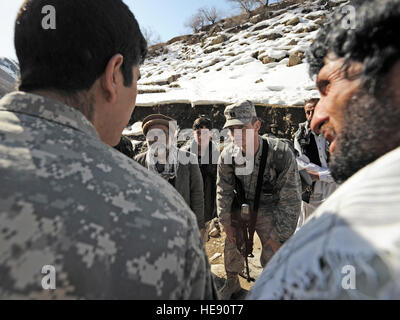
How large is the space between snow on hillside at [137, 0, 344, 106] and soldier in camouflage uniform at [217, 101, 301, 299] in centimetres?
402

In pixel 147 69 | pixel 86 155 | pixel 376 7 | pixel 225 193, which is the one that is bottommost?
pixel 225 193

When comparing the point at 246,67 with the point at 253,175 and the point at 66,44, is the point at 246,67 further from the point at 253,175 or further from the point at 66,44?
the point at 66,44

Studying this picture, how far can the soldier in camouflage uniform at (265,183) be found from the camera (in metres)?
2.56

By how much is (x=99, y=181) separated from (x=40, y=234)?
189mm

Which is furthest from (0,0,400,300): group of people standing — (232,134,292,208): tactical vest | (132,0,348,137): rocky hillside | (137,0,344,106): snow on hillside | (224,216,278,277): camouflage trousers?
(132,0,348,137): rocky hillside

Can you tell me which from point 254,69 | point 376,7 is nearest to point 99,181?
point 376,7

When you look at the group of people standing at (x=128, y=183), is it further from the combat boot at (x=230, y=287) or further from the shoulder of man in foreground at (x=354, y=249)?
the combat boot at (x=230, y=287)

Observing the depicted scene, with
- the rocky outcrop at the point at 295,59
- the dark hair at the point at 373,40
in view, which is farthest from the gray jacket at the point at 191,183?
the rocky outcrop at the point at 295,59

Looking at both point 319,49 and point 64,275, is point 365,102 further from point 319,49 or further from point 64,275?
point 64,275

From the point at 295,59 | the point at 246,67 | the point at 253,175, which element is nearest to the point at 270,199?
the point at 253,175

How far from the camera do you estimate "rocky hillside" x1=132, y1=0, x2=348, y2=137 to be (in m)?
8.63

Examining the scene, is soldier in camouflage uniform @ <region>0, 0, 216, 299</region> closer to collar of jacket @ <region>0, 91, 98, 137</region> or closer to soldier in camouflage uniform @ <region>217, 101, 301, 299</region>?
collar of jacket @ <region>0, 91, 98, 137</region>

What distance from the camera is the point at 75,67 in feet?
2.65

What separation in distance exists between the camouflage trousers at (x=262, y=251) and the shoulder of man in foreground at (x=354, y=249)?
236 centimetres
